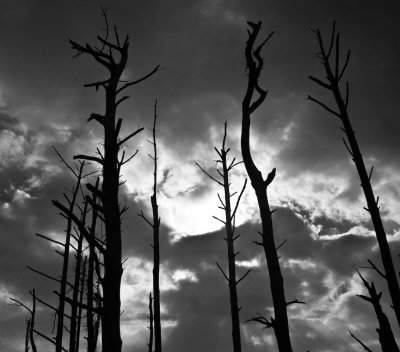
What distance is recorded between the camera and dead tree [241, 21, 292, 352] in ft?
20.3

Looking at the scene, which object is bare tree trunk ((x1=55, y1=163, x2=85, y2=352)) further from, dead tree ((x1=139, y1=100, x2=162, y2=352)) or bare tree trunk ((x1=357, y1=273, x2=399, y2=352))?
bare tree trunk ((x1=357, y1=273, x2=399, y2=352))

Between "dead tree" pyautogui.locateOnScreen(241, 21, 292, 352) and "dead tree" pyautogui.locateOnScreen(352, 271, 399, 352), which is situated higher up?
"dead tree" pyautogui.locateOnScreen(241, 21, 292, 352)

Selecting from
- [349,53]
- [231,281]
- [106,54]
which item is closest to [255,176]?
[349,53]

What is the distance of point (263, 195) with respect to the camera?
7215 mm

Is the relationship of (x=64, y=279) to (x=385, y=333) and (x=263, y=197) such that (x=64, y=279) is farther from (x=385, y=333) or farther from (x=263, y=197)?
(x=385, y=333)

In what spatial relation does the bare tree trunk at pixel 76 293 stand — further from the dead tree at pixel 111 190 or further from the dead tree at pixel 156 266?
the dead tree at pixel 111 190

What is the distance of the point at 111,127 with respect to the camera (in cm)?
508

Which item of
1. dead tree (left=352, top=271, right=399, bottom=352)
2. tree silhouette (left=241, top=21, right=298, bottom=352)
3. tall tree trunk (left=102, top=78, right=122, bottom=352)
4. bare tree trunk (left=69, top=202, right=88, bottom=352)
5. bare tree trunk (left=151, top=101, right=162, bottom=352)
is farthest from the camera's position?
bare tree trunk (left=69, top=202, right=88, bottom=352)

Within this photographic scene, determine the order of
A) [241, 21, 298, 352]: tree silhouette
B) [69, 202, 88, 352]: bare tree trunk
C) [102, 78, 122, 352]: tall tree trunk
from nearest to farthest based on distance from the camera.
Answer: [102, 78, 122, 352]: tall tree trunk → [241, 21, 298, 352]: tree silhouette → [69, 202, 88, 352]: bare tree trunk

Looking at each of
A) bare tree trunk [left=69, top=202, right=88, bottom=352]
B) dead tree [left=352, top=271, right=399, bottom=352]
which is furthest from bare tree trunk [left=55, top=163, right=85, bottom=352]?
dead tree [left=352, top=271, right=399, bottom=352]

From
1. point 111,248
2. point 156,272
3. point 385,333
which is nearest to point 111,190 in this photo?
point 111,248

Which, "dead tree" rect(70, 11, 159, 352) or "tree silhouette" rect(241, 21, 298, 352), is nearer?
"dead tree" rect(70, 11, 159, 352)

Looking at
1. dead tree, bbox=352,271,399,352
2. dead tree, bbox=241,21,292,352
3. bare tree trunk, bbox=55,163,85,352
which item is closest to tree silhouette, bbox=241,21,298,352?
dead tree, bbox=241,21,292,352

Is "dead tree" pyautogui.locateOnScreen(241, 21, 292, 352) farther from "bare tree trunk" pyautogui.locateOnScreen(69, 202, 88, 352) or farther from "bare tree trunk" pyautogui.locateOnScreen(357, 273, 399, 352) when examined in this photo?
"bare tree trunk" pyautogui.locateOnScreen(69, 202, 88, 352)
